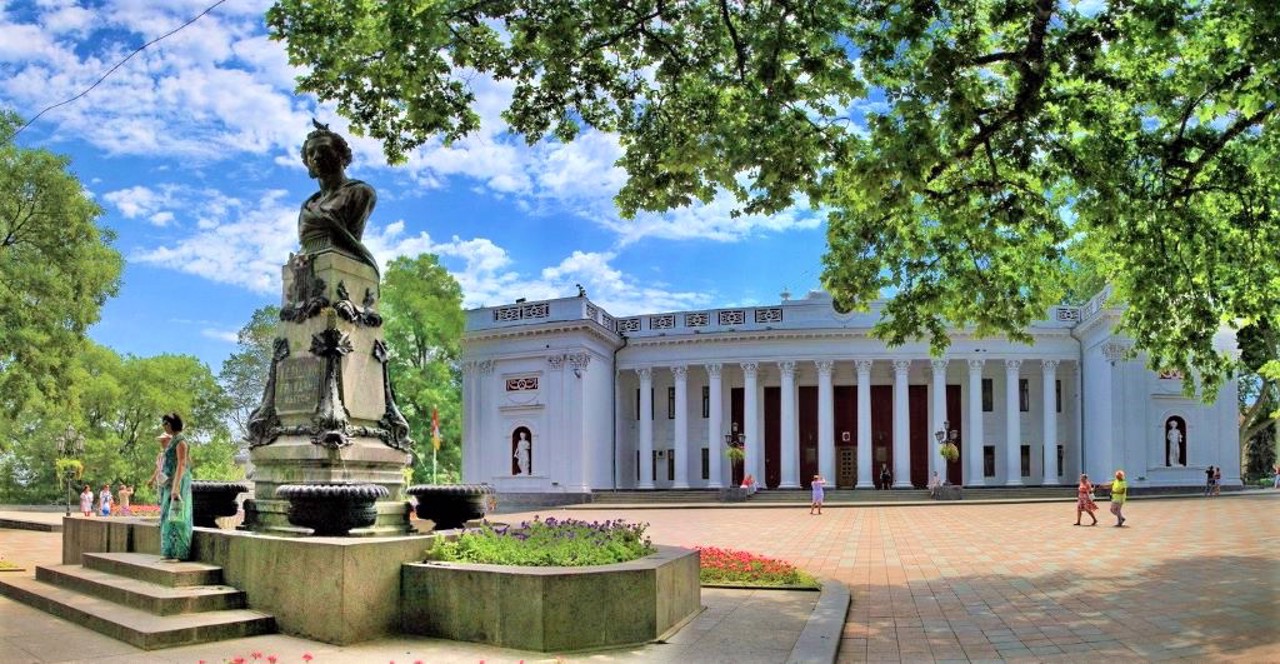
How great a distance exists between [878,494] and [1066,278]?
28964 mm

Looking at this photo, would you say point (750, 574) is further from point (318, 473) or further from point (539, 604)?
point (318, 473)

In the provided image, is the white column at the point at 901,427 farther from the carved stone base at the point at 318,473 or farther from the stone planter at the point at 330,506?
the stone planter at the point at 330,506

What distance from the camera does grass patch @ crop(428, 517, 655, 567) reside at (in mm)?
8117

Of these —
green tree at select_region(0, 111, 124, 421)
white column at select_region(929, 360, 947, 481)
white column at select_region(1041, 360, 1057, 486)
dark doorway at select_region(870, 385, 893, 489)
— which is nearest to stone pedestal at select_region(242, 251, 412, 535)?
green tree at select_region(0, 111, 124, 421)

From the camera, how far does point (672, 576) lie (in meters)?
8.45

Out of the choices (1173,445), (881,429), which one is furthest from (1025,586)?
(881,429)

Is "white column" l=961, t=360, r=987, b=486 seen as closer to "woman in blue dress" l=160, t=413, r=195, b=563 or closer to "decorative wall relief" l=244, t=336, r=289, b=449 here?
"decorative wall relief" l=244, t=336, r=289, b=449

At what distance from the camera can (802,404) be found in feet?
172

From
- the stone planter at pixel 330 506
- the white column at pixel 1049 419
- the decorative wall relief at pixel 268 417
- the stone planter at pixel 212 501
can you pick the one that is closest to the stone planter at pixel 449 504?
the decorative wall relief at pixel 268 417

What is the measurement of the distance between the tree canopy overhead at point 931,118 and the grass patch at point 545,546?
13.6ft

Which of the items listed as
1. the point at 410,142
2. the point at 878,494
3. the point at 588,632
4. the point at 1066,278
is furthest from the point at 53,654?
the point at 878,494

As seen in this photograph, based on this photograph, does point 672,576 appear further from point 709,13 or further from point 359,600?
point 709,13

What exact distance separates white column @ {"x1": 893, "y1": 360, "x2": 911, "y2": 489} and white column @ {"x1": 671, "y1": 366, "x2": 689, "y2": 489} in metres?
10.9

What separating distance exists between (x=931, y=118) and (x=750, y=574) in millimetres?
6113
